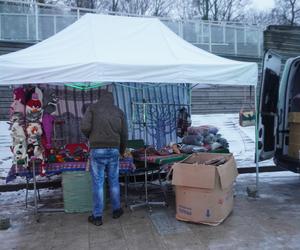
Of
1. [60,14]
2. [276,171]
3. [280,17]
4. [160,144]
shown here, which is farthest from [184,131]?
[280,17]

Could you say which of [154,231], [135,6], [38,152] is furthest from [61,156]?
[135,6]

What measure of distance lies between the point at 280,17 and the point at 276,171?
29296mm

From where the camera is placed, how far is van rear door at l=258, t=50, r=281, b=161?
6.68 meters

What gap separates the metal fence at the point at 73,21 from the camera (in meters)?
13.9

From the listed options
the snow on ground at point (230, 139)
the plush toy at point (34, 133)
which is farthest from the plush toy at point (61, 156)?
the snow on ground at point (230, 139)

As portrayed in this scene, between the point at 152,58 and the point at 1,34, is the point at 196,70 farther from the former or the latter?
the point at 1,34

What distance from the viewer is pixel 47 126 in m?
6.32

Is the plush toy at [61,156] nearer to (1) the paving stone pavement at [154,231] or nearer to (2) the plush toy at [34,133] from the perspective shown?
(2) the plush toy at [34,133]

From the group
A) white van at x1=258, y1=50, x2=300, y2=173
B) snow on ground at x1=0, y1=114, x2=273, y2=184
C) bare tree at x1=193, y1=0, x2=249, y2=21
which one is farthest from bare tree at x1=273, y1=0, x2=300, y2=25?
white van at x1=258, y1=50, x2=300, y2=173

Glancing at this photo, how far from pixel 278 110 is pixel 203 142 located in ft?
4.60

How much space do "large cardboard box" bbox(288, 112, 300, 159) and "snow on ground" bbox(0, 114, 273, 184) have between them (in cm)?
190

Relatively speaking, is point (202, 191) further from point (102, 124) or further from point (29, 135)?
point (29, 135)

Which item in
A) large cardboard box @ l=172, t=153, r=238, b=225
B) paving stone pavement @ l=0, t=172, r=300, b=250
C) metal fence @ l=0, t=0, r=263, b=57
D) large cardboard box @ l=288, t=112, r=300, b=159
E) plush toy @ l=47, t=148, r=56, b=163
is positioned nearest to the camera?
paving stone pavement @ l=0, t=172, r=300, b=250

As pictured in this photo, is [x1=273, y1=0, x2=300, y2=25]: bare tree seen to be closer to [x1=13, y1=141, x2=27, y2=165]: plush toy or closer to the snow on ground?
the snow on ground
